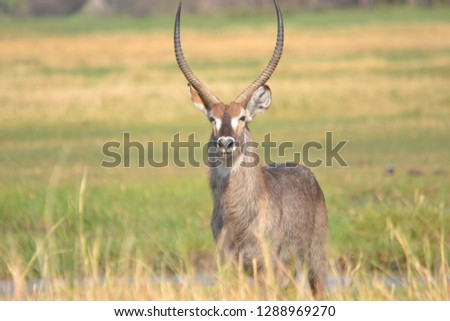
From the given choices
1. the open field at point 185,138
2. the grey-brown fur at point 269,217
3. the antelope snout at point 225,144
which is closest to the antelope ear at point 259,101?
the grey-brown fur at point 269,217

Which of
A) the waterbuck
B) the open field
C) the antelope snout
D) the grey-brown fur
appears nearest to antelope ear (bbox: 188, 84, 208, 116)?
the waterbuck

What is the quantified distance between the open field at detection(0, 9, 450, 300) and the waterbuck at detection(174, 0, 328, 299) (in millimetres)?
319

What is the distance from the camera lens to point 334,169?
50.1 ft

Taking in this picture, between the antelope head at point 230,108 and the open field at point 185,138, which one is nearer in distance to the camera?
the antelope head at point 230,108

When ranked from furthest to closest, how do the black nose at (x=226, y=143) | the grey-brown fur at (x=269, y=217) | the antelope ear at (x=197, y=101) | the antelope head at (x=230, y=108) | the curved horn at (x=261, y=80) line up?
1. the antelope ear at (x=197, y=101)
2. the curved horn at (x=261, y=80)
3. the grey-brown fur at (x=269, y=217)
4. the antelope head at (x=230, y=108)
5. the black nose at (x=226, y=143)

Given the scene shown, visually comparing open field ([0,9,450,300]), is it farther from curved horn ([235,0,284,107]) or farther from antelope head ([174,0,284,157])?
curved horn ([235,0,284,107])

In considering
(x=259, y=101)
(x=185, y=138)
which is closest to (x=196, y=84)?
(x=259, y=101)

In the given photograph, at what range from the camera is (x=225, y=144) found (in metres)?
7.54

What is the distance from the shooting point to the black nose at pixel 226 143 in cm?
755

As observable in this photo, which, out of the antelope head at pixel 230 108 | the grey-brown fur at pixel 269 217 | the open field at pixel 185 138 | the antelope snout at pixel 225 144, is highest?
the antelope head at pixel 230 108

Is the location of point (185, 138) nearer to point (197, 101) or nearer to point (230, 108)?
point (197, 101)

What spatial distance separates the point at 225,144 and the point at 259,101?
787mm

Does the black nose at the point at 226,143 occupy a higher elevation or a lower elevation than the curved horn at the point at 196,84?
lower

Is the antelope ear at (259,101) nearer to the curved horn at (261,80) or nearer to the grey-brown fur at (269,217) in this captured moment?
the curved horn at (261,80)
